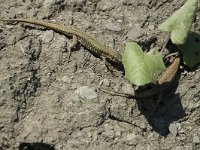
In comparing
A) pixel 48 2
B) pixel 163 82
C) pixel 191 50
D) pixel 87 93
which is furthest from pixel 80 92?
pixel 191 50

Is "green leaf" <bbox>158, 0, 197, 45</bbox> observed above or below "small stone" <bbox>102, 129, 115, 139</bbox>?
above

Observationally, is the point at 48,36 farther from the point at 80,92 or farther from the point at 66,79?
the point at 80,92

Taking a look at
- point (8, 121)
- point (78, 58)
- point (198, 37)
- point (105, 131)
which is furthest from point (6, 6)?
point (198, 37)

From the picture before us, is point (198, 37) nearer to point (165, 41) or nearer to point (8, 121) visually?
point (165, 41)

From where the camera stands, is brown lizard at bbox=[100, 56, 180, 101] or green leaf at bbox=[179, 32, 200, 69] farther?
green leaf at bbox=[179, 32, 200, 69]

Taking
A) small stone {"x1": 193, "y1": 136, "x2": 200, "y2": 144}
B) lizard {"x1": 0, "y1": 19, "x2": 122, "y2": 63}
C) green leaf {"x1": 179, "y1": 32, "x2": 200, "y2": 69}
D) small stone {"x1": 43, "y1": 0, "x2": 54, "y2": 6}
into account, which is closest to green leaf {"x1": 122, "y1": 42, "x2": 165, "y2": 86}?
lizard {"x1": 0, "y1": 19, "x2": 122, "y2": 63}

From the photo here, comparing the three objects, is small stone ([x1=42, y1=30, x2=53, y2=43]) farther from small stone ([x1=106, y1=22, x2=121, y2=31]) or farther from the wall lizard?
small stone ([x1=106, y1=22, x2=121, y2=31])

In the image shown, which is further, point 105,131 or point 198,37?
point 198,37
